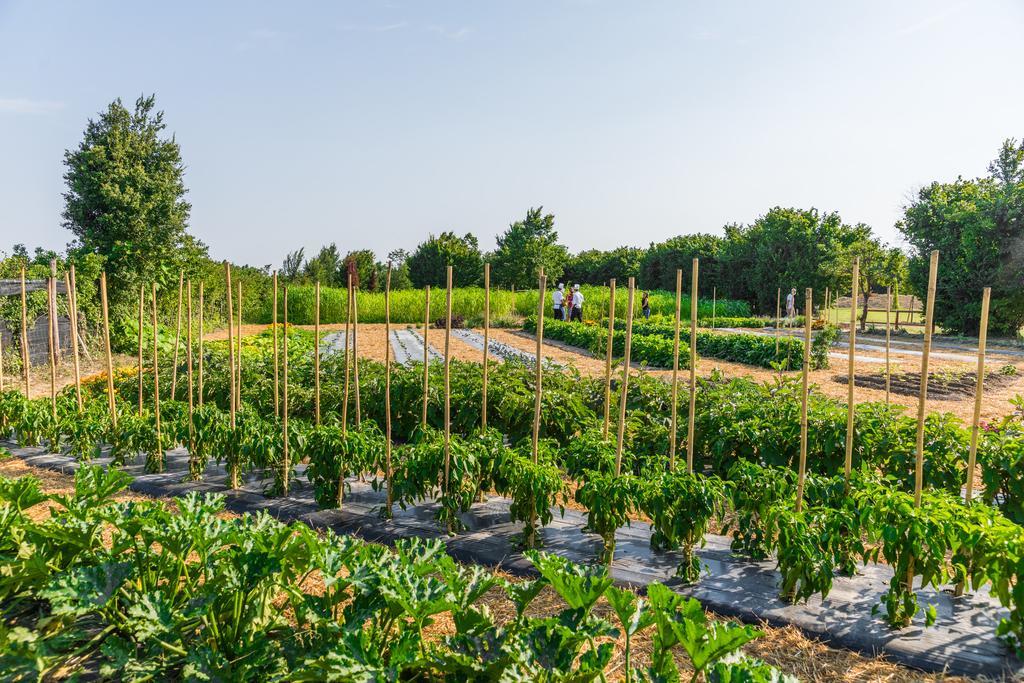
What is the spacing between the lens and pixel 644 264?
41.4 metres

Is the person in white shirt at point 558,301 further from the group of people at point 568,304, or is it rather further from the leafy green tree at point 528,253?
the leafy green tree at point 528,253

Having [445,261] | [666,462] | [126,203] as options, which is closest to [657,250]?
[445,261]

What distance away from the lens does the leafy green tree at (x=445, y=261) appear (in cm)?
3397

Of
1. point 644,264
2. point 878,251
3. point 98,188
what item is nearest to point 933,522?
point 98,188

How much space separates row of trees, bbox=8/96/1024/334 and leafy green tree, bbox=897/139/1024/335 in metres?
0.04

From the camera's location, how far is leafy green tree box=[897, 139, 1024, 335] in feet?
65.8

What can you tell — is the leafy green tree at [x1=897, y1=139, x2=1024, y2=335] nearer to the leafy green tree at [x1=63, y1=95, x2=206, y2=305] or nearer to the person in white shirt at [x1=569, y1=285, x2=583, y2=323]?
the person in white shirt at [x1=569, y1=285, x2=583, y2=323]

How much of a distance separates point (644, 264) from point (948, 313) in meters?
21.1

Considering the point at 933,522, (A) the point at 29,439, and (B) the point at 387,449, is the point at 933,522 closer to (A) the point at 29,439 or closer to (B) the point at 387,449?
(B) the point at 387,449

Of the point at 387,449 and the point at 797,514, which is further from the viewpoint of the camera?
the point at 387,449

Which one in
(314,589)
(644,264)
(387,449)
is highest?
(644,264)

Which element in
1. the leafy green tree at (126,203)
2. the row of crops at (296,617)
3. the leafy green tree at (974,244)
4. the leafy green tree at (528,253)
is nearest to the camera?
the row of crops at (296,617)

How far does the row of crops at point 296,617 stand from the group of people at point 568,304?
1759 centimetres

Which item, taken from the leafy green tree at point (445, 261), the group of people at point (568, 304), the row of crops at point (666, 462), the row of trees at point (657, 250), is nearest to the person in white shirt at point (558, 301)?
the group of people at point (568, 304)
